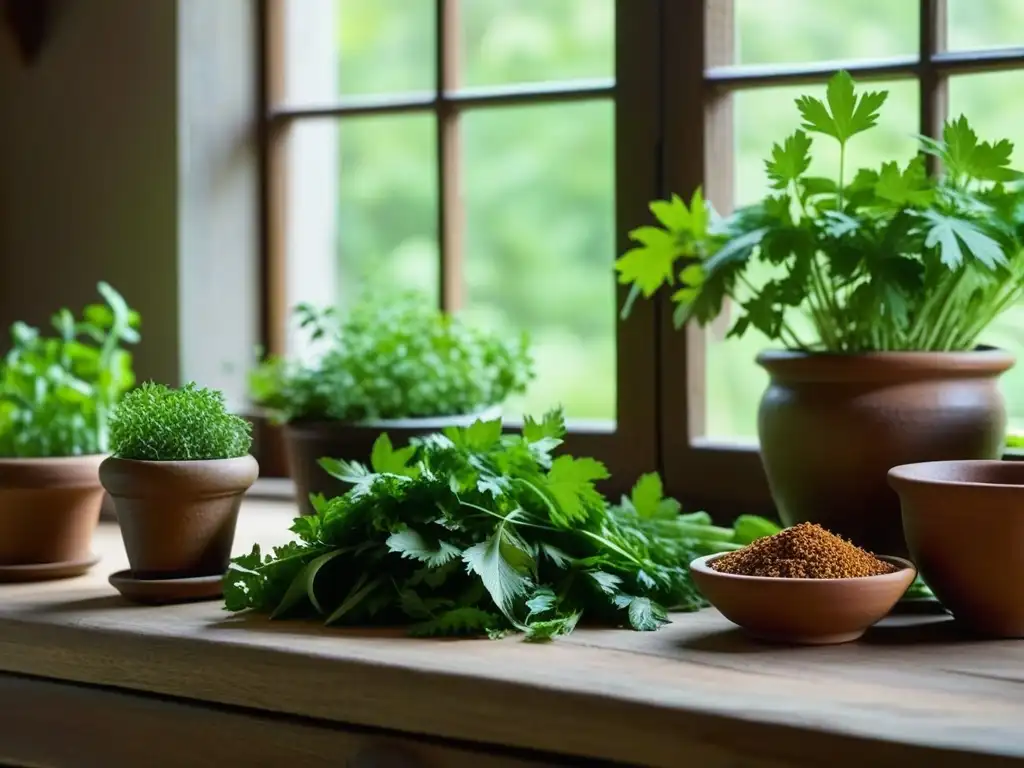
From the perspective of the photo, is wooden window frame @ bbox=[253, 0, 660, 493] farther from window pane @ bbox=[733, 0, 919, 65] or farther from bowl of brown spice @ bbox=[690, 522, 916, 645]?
bowl of brown spice @ bbox=[690, 522, 916, 645]

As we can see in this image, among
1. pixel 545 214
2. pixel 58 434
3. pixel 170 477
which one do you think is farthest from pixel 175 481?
pixel 545 214

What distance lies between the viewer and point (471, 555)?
101 cm

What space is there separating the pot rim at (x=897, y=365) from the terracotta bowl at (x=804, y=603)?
208 millimetres

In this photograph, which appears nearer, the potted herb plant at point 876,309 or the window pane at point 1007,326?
the potted herb plant at point 876,309

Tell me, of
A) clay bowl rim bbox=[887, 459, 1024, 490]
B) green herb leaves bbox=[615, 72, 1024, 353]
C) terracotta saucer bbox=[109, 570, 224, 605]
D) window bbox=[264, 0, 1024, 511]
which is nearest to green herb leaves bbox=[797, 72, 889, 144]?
green herb leaves bbox=[615, 72, 1024, 353]

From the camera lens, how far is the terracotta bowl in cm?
94

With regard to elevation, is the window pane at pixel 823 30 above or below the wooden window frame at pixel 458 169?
above

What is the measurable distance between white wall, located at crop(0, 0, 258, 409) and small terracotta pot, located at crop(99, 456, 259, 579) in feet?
2.09

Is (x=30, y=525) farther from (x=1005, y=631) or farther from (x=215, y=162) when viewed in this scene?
(x=1005, y=631)

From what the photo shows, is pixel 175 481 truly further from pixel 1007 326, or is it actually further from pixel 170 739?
pixel 1007 326

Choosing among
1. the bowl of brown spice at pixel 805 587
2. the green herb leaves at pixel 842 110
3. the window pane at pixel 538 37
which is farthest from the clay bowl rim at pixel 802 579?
the window pane at pixel 538 37

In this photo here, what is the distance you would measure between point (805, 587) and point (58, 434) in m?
1.00

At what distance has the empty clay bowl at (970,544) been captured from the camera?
0.96 metres

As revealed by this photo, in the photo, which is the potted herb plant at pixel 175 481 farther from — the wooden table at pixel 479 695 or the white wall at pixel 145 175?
the white wall at pixel 145 175
